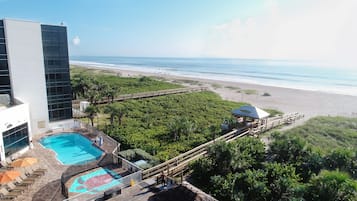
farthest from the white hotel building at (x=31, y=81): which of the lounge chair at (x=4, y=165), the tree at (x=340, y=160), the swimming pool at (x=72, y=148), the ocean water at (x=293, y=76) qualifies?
the ocean water at (x=293, y=76)

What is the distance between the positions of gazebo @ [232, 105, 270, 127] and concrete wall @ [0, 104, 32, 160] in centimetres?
1732

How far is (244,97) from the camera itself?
139 feet

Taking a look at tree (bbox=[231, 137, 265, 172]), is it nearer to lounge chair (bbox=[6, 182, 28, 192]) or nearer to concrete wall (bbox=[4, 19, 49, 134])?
lounge chair (bbox=[6, 182, 28, 192])

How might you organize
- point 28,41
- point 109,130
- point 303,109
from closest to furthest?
point 28,41
point 109,130
point 303,109

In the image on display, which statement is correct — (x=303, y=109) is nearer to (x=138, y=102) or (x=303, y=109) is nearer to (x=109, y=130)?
(x=138, y=102)

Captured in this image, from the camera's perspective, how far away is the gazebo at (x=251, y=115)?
2172 cm

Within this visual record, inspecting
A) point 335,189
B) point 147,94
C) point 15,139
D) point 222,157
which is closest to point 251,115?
point 222,157

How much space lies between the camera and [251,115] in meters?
21.8

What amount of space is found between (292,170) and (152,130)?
43.0 feet

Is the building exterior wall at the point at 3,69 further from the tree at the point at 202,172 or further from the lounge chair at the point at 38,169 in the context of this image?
the tree at the point at 202,172

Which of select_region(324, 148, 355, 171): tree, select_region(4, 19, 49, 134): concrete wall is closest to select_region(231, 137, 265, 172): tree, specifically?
select_region(324, 148, 355, 171): tree

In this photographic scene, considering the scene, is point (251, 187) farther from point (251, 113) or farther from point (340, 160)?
point (251, 113)

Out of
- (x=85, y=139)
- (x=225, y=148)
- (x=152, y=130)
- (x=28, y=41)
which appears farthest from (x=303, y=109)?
(x=28, y=41)

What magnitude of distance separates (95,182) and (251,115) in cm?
1410
